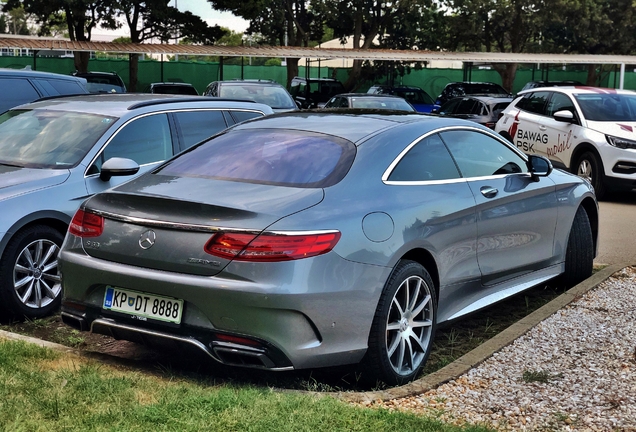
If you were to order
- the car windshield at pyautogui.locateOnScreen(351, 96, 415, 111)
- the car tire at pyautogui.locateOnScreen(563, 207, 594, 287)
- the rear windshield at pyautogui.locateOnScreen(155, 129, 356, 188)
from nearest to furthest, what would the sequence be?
the rear windshield at pyautogui.locateOnScreen(155, 129, 356, 188) < the car tire at pyautogui.locateOnScreen(563, 207, 594, 287) < the car windshield at pyautogui.locateOnScreen(351, 96, 415, 111)

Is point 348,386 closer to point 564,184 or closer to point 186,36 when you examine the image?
point 564,184

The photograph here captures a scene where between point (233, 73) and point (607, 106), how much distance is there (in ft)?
103

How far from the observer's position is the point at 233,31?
361 feet

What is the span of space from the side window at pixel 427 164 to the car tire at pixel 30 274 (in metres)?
2.76

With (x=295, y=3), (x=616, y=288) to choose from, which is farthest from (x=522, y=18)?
(x=616, y=288)

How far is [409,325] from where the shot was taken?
4.94m

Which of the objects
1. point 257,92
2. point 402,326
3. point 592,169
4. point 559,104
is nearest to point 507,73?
point 257,92

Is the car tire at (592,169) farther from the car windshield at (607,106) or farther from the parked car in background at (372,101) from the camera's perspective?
the parked car in background at (372,101)

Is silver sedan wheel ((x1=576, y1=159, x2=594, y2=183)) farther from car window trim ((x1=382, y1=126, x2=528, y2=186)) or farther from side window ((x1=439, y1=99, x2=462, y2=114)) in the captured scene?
side window ((x1=439, y1=99, x2=462, y2=114))

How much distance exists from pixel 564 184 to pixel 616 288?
3.47ft

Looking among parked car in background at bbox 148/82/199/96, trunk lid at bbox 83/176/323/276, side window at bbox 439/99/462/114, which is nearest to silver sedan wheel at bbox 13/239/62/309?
trunk lid at bbox 83/176/323/276

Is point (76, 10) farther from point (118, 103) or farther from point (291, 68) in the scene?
point (118, 103)

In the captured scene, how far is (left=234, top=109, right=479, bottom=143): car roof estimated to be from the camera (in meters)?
5.39

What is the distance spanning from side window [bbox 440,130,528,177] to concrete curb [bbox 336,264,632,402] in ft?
3.50
